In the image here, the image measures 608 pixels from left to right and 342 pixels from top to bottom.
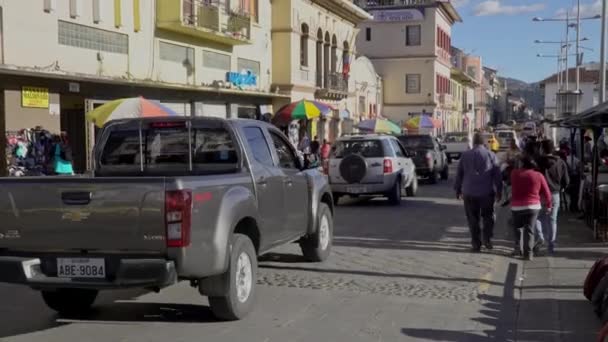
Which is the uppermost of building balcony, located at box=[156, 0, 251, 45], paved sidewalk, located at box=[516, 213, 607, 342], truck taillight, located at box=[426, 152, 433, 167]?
building balcony, located at box=[156, 0, 251, 45]

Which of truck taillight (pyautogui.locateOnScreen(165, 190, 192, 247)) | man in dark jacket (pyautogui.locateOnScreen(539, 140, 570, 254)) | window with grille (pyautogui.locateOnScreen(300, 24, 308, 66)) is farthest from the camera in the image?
window with grille (pyautogui.locateOnScreen(300, 24, 308, 66))

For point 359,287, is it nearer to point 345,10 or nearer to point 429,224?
point 429,224

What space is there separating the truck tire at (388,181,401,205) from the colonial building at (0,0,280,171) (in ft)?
27.3

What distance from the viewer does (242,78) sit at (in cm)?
3022

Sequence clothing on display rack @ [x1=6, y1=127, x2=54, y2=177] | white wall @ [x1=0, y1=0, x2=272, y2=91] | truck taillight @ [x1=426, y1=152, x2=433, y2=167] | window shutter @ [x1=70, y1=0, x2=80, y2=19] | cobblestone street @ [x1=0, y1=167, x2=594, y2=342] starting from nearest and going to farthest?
cobblestone street @ [x1=0, y1=167, x2=594, y2=342] < clothing on display rack @ [x1=6, y1=127, x2=54, y2=177] < white wall @ [x1=0, y1=0, x2=272, y2=91] < window shutter @ [x1=70, y1=0, x2=80, y2=19] < truck taillight @ [x1=426, y1=152, x2=433, y2=167]

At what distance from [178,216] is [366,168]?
12329mm

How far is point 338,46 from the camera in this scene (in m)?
43.0

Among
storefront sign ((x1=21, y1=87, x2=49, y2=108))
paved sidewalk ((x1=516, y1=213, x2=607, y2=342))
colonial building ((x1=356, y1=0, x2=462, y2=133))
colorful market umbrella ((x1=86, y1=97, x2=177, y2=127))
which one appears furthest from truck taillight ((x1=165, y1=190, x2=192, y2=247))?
colonial building ((x1=356, y1=0, x2=462, y2=133))

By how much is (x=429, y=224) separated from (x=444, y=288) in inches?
240

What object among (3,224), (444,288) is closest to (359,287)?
(444,288)

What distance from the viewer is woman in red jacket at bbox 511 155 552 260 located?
10.7 m

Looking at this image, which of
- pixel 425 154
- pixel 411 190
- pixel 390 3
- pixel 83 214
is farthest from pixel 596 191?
pixel 390 3

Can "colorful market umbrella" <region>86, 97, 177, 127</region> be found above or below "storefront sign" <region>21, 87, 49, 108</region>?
below

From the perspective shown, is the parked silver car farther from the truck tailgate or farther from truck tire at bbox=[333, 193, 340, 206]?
the truck tailgate
